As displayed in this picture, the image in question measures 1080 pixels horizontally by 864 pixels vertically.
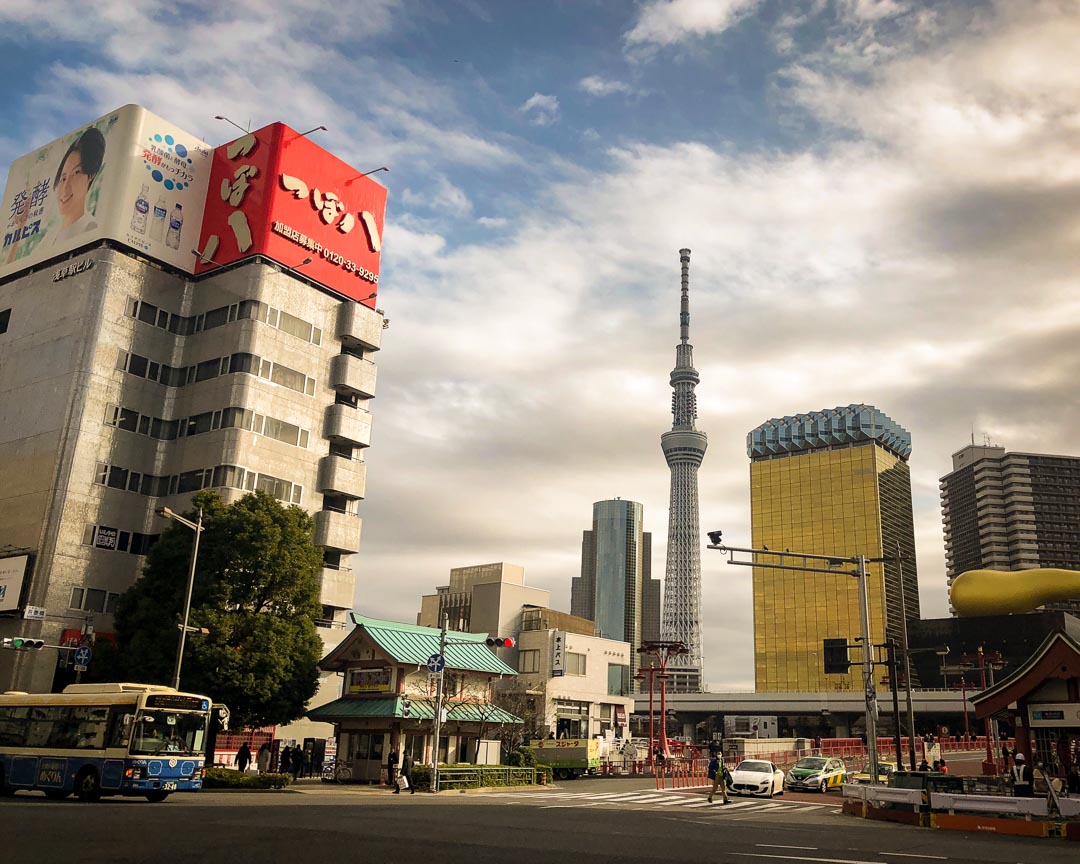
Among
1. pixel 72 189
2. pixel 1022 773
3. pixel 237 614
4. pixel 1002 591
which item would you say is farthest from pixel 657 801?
pixel 1002 591

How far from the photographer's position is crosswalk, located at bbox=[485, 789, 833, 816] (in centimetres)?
3153

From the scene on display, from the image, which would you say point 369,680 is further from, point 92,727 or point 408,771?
point 92,727

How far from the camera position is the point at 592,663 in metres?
87.4

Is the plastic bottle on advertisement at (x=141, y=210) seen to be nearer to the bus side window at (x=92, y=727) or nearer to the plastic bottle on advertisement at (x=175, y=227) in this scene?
the plastic bottle on advertisement at (x=175, y=227)

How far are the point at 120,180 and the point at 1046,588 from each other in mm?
140358

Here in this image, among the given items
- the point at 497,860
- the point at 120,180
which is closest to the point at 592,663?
the point at 120,180

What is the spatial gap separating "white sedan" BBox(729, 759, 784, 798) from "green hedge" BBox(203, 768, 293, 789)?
772 inches

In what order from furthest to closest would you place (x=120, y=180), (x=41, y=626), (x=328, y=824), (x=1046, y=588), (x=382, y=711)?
(x=1046, y=588) → (x=120, y=180) → (x=41, y=626) → (x=382, y=711) → (x=328, y=824)

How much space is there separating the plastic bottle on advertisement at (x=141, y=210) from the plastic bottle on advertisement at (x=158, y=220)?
0.66m

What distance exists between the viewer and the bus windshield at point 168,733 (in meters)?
26.4

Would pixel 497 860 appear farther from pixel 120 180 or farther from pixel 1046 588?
pixel 1046 588

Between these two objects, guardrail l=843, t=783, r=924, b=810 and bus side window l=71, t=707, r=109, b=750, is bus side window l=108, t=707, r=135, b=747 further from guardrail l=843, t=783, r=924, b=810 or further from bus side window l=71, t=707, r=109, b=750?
guardrail l=843, t=783, r=924, b=810

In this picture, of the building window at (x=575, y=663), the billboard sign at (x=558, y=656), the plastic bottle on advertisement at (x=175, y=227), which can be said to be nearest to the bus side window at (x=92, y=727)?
the plastic bottle on advertisement at (x=175, y=227)

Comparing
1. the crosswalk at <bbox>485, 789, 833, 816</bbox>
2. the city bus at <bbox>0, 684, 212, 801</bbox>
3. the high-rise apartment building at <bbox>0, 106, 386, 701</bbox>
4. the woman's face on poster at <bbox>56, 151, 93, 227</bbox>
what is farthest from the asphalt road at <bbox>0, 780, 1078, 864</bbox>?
the woman's face on poster at <bbox>56, 151, 93, 227</bbox>
